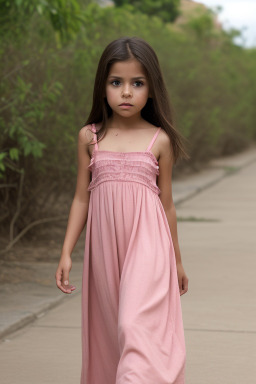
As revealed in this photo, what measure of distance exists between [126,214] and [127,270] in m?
0.25

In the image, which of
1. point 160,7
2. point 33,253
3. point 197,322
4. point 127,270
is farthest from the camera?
point 160,7

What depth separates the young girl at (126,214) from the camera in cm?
378

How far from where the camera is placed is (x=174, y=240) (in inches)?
161

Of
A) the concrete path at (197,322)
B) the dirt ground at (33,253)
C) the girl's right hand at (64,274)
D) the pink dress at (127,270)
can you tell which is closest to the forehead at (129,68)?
the pink dress at (127,270)

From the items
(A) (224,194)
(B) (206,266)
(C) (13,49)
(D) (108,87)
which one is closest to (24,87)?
(C) (13,49)

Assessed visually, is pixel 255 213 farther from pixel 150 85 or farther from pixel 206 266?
pixel 150 85

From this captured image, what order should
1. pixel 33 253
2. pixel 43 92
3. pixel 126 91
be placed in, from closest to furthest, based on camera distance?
pixel 126 91
pixel 43 92
pixel 33 253

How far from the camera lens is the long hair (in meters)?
3.92

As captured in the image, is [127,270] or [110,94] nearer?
[127,270]

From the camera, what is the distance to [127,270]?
3.78 m

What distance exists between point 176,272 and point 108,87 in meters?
0.80

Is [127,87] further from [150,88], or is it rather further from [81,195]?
[81,195]

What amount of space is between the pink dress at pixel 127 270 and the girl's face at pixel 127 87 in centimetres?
18

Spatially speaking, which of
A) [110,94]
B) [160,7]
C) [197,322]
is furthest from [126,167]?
[160,7]
